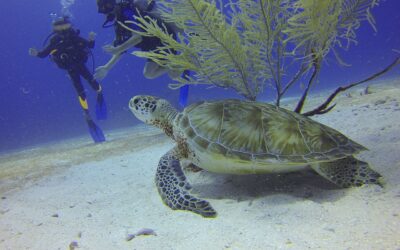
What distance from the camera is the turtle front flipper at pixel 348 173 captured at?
299 cm

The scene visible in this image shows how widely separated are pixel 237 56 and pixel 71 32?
310 inches

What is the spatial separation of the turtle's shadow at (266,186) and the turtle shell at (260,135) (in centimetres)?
40

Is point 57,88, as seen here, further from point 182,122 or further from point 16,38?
point 182,122

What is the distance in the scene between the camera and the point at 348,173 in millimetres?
3107

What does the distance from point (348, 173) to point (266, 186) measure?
0.93 metres

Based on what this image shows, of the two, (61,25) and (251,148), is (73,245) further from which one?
(61,25)

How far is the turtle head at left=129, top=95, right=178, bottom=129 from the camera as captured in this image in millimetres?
4188

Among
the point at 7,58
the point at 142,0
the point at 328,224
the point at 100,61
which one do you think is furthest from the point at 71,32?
the point at 7,58

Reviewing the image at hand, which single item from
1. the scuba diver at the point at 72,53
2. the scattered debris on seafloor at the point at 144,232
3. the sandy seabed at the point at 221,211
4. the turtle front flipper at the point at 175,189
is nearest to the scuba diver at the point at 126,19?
the scuba diver at the point at 72,53

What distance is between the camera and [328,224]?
236 cm

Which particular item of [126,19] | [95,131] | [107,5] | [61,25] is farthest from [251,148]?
[61,25]

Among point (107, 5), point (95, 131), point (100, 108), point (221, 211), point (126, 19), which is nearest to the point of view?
point (221, 211)

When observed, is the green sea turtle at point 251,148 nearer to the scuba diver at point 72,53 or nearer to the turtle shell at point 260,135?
the turtle shell at point 260,135

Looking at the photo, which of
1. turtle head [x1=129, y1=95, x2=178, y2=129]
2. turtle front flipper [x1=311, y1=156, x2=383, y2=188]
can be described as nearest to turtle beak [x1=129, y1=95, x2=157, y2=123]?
turtle head [x1=129, y1=95, x2=178, y2=129]
